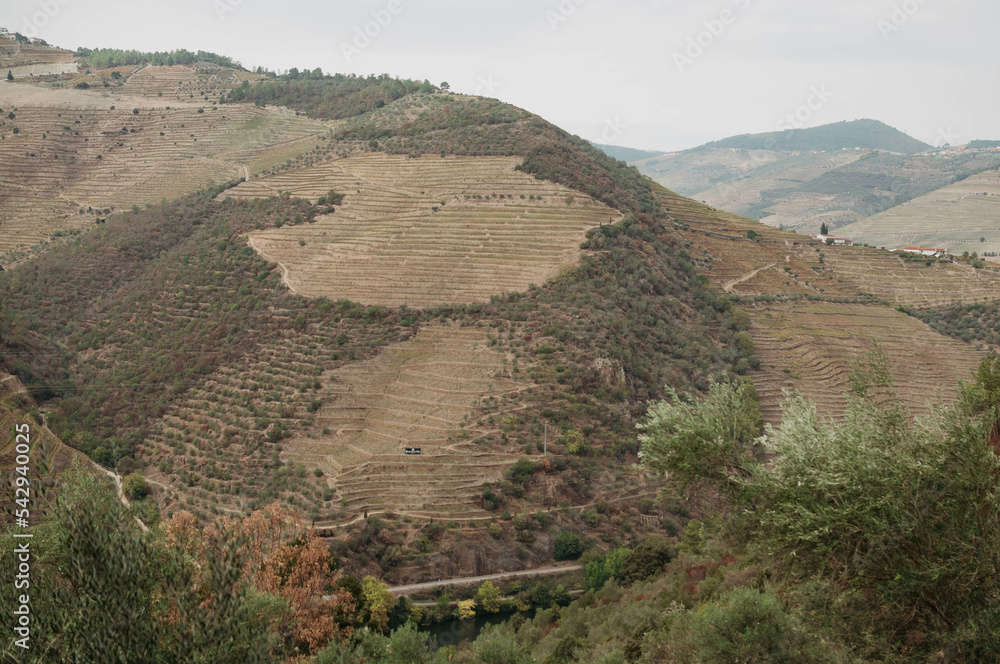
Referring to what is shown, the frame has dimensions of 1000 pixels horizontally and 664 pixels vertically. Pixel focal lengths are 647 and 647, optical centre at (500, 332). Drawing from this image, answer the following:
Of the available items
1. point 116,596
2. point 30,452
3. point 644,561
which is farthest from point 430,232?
point 116,596

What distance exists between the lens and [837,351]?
2005 inches

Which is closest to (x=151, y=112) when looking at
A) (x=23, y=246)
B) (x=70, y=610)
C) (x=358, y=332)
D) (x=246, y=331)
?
(x=23, y=246)

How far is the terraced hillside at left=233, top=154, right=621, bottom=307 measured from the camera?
151 feet

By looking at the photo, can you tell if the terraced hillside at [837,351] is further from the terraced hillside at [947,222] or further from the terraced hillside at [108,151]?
the terraced hillside at [947,222]

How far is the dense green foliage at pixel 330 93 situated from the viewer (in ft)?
260

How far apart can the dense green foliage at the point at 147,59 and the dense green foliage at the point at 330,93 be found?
19281mm

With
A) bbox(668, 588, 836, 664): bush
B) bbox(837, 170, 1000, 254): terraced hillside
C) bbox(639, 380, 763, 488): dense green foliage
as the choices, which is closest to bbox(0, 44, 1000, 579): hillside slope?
bbox(668, 588, 836, 664): bush

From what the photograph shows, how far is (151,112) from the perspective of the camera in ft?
268

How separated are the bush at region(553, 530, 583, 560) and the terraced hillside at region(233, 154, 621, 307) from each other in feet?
58.4

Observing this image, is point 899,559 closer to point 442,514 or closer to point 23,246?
point 442,514

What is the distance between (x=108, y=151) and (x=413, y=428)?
205 ft

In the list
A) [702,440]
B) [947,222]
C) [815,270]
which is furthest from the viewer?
[947,222]

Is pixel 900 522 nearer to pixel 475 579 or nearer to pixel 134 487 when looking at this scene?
pixel 475 579

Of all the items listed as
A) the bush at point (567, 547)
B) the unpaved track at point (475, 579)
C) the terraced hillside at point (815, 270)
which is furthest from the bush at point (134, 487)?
the terraced hillside at point (815, 270)
